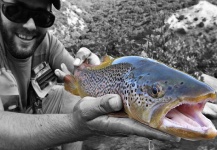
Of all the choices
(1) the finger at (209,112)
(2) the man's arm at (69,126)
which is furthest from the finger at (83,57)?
(1) the finger at (209,112)

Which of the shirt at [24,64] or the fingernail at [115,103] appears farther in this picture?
the shirt at [24,64]

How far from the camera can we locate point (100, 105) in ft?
8.02

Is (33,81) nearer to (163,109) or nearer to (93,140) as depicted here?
(93,140)

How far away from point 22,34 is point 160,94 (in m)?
2.01

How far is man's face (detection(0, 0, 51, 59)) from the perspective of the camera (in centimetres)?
366

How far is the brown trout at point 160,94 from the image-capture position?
1.97 metres

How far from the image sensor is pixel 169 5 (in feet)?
35.5

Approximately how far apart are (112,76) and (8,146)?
1.16m

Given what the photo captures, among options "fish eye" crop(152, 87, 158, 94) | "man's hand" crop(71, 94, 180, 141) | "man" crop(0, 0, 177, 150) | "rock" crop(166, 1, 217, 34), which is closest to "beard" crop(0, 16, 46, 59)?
"man" crop(0, 0, 177, 150)

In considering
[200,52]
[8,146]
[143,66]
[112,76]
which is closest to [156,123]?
[143,66]

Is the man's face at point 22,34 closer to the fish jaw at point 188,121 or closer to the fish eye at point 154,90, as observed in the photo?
the fish eye at point 154,90

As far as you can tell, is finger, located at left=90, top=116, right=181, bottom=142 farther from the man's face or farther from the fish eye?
the man's face

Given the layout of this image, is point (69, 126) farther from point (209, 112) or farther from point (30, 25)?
point (209, 112)

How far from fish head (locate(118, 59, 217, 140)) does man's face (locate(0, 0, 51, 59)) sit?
5.46 ft
